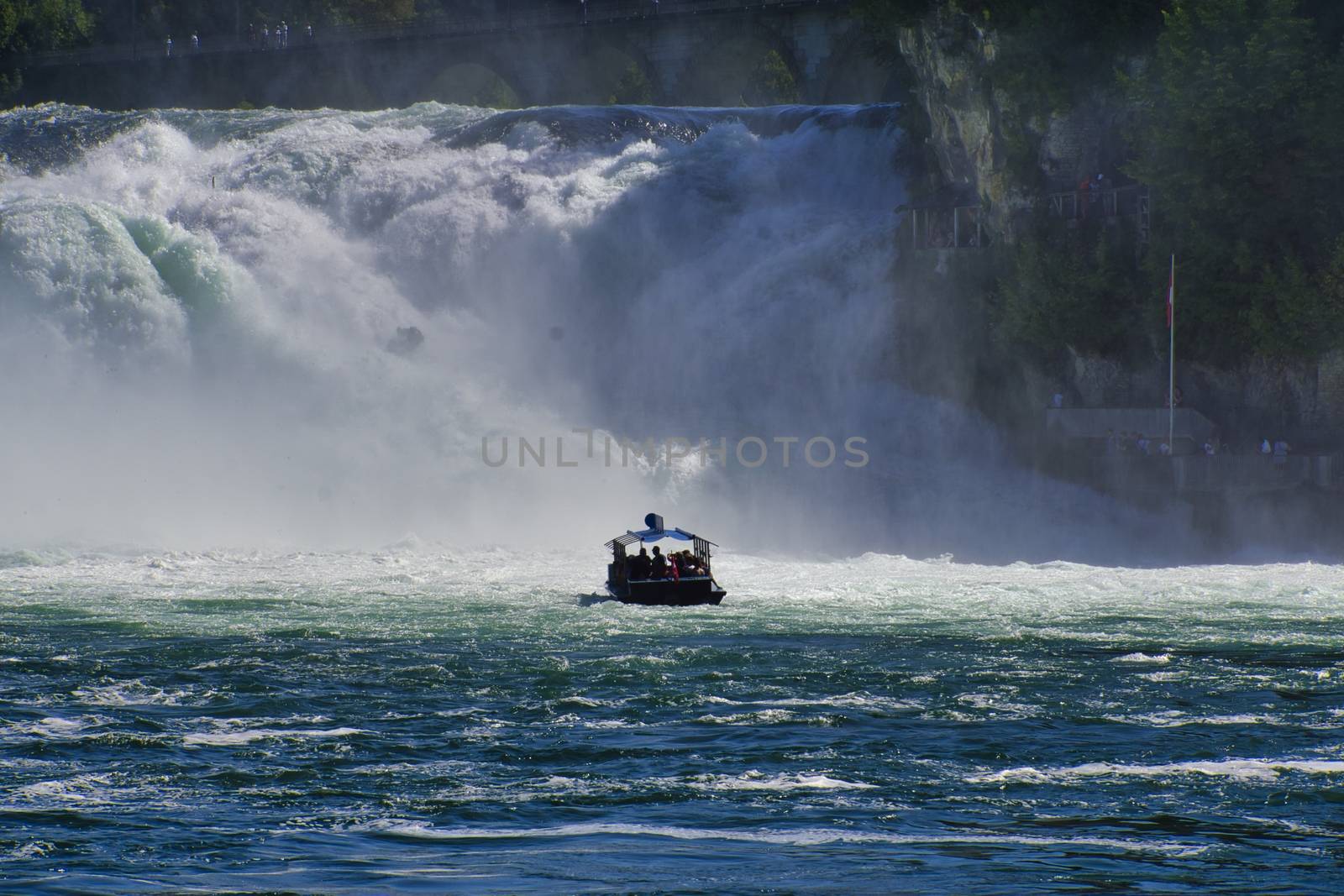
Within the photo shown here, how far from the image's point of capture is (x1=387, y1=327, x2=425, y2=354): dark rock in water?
4643 centimetres

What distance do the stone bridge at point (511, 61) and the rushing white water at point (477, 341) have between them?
2497 centimetres

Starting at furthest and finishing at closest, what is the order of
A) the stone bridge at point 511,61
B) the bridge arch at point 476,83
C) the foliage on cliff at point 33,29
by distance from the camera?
1. the foliage on cliff at point 33,29
2. the bridge arch at point 476,83
3. the stone bridge at point 511,61

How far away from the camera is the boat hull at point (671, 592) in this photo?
29.4m

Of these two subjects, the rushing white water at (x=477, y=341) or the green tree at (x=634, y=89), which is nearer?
the rushing white water at (x=477, y=341)

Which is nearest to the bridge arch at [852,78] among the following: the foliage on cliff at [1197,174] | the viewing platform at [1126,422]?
the foliage on cliff at [1197,174]

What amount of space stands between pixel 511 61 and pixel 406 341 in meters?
40.4

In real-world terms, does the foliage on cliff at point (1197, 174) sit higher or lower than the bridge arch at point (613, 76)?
lower

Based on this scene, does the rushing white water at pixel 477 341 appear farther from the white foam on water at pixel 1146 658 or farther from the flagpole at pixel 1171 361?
the white foam on water at pixel 1146 658

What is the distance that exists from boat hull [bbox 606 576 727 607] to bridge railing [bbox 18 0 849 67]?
51854mm

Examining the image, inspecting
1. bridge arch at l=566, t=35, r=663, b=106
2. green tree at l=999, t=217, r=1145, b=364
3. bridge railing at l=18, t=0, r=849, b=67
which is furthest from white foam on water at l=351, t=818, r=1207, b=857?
bridge arch at l=566, t=35, r=663, b=106

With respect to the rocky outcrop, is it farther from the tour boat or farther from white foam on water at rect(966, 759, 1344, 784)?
white foam on water at rect(966, 759, 1344, 784)

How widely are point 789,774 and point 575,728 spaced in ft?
9.78

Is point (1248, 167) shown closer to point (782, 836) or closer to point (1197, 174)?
point (1197, 174)

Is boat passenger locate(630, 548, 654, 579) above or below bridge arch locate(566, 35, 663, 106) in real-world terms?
below
